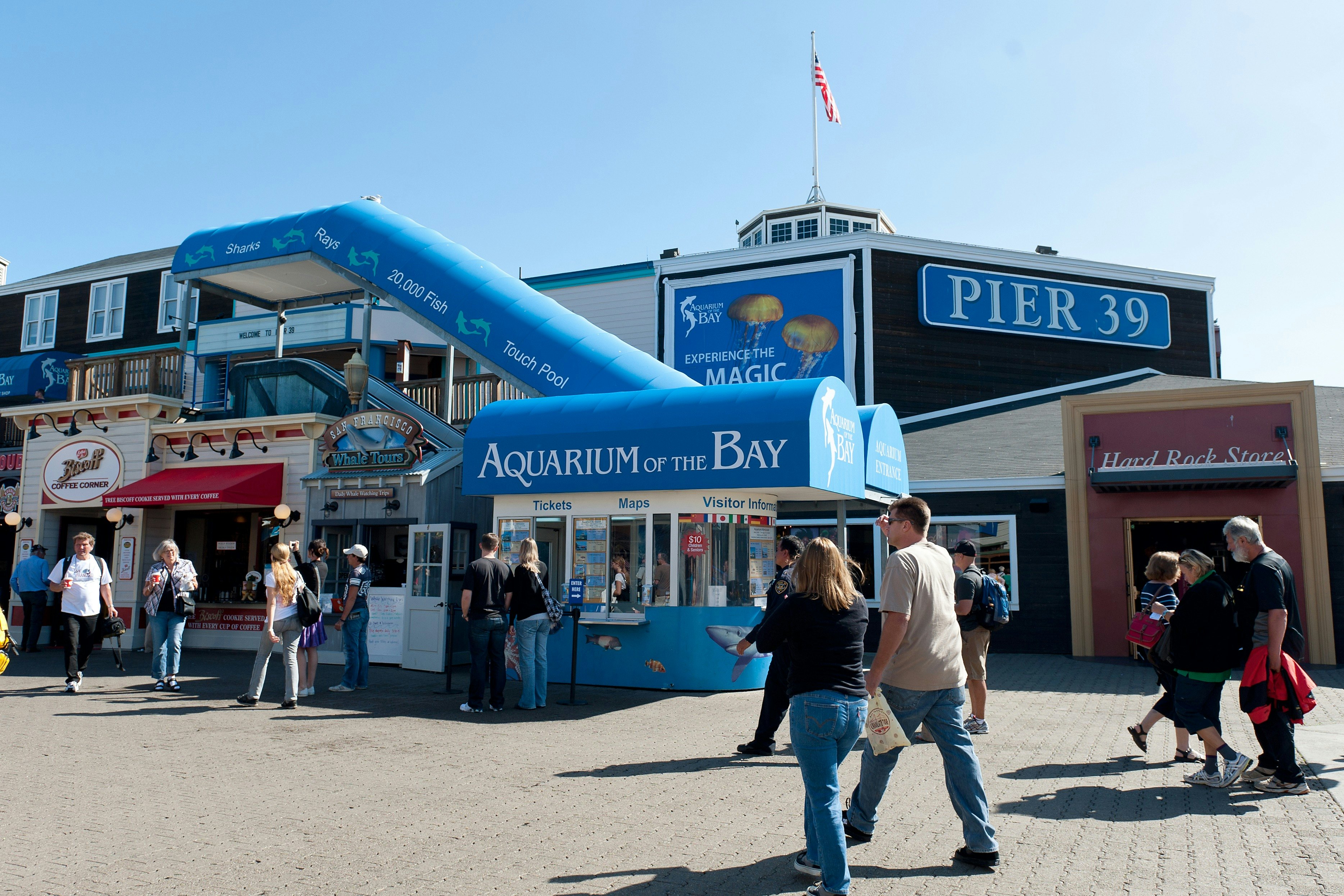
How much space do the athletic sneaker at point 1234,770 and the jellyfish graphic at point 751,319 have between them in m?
15.3

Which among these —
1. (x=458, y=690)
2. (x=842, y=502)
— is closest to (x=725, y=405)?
(x=842, y=502)

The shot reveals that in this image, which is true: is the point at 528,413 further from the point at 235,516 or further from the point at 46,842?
the point at 235,516

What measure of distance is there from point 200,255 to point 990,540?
1475 cm

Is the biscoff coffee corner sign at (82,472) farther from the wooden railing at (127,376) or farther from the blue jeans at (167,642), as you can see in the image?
the blue jeans at (167,642)

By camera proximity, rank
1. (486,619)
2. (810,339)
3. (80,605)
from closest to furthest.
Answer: (486,619) → (80,605) → (810,339)

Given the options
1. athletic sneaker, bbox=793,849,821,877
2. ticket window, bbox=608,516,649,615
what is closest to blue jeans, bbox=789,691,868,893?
athletic sneaker, bbox=793,849,821,877

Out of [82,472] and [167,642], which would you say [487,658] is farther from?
[82,472]

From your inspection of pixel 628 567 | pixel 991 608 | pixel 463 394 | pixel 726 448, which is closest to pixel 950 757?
pixel 991 608

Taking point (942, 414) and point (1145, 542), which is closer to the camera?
point (1145, 542)

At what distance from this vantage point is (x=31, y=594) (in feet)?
50.0

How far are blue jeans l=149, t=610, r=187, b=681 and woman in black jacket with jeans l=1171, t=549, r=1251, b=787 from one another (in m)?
9.98

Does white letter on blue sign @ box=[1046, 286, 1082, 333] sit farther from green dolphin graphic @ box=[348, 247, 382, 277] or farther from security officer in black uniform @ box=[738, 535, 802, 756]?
security officer in black uniform @ box=[738, 535, 802, 756]

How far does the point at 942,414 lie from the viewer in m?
20.6

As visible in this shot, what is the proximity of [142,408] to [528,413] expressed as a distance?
880 cm
